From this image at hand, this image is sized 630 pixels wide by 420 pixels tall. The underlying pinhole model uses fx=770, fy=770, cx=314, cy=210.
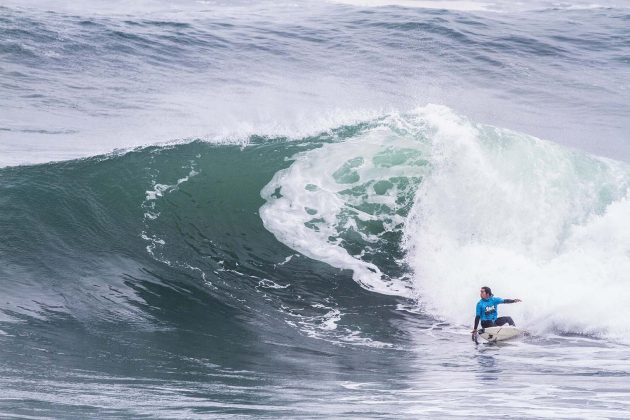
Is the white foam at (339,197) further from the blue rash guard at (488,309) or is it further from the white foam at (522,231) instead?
the blue rash guard at (488,309)

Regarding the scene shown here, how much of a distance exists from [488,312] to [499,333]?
45 centimetres

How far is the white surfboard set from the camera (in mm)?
12180

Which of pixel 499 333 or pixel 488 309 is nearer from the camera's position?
pixel 499 333

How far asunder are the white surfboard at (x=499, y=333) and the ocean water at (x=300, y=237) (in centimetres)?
23

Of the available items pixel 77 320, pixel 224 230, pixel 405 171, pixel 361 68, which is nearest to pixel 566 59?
pixel 361 68

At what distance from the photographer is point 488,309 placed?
12562 millimetres

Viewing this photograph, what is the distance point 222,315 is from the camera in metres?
12.7

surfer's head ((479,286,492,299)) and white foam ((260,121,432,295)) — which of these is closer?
surfer's head ((479,286,492,299))

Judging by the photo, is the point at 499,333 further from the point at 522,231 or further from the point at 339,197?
the point at 339,197

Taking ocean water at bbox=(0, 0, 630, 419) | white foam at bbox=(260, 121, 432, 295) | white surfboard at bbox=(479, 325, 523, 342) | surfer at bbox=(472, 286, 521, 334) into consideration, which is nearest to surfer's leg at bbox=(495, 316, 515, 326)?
surfer at bbox=(472, 286, 521, 334)

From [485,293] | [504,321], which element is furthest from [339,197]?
[504,321]

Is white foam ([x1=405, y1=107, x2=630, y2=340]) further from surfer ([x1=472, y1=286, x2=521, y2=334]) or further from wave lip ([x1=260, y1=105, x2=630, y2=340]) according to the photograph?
surfer ([x1=472, y1=286, x2=521, y2=334])

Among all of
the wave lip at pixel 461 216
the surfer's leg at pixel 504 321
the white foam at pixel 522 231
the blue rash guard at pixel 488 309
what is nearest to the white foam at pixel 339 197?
the wave lip at pixel 461 216

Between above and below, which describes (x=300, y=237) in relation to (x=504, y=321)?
above
